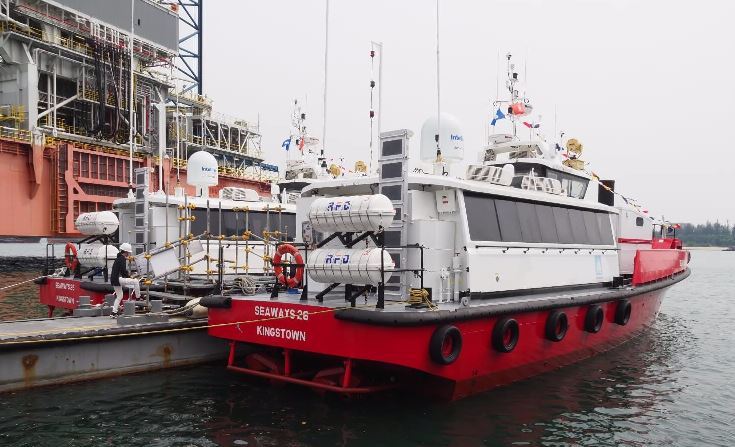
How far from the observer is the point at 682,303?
25.8 m

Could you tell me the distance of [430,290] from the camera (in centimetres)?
923

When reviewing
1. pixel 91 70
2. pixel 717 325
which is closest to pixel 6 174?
pixel 91 70

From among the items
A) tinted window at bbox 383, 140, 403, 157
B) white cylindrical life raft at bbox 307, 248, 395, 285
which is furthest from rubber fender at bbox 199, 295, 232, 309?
tinted window at bbox 383, 140, 403, 157

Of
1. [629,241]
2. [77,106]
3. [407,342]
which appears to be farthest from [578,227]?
[77,106]

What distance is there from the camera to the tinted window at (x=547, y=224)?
11.4m

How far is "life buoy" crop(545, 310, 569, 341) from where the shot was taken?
10.2m

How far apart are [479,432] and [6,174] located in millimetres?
32011

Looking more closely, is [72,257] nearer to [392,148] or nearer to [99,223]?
[99,223]

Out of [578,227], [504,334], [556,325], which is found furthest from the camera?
[578,227]

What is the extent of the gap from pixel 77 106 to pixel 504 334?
3830cm

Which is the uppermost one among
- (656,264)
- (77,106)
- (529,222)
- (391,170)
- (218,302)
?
(77,106)

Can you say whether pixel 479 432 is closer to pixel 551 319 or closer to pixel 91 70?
pixel 551 319

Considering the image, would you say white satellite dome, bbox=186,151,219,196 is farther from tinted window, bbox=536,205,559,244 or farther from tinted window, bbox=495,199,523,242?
tinted window, bbox=536,205,559,244

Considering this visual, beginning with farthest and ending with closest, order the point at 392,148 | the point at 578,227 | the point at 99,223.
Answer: the point at 99,223 → the point at 578,227 → the point at 392,148
